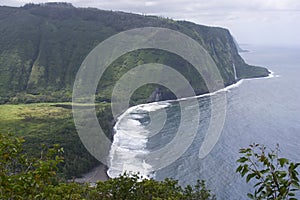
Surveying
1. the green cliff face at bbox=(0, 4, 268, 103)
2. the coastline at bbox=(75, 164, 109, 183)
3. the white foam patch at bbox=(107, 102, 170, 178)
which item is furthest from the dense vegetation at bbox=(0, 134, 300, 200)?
the green cliff face at bbox=(0, 4, 268, 103)

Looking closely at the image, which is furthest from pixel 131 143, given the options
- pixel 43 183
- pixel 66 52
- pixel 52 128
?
pixel 66 52

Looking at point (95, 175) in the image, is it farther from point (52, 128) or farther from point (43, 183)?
point (43, 183)

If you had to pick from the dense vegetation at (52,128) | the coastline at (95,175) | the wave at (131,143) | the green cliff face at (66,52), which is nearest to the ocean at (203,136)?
the wave at (131,143)

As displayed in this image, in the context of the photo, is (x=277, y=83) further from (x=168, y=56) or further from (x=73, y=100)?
(x=73, y=100)

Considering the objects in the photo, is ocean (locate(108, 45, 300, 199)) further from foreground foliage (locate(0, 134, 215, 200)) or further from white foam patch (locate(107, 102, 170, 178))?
foreground foliage (locate(0, 134, 215, 200))

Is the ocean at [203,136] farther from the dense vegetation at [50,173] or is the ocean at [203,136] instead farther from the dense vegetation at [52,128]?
the dense vegetation at [50,173]
